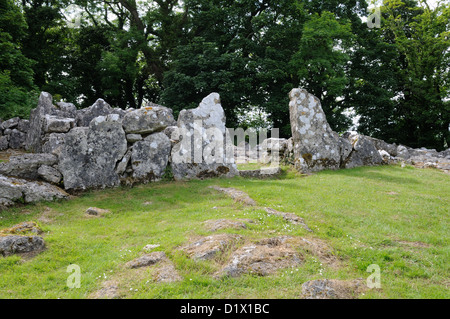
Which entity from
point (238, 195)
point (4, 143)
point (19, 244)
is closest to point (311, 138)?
point (238, 195)

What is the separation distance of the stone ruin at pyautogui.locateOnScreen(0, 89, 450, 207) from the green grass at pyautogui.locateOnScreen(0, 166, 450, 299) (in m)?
0.81

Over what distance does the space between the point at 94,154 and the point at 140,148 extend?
68.4 inches

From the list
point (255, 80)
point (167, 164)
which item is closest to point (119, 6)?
point (255, 80)

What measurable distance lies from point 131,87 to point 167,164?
24.4 m

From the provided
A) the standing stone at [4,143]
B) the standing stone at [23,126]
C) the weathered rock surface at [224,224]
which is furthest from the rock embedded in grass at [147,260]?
the standing stone at [23,126]

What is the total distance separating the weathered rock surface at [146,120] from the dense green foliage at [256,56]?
13761 mm

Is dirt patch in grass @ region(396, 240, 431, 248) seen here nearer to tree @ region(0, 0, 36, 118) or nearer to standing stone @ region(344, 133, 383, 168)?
standing stone @ region(344, 133, 383, 168)

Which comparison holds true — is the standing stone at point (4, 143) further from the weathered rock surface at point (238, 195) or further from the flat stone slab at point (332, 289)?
the flat stone slab at point (332, 289)

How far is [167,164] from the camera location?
13.5 m

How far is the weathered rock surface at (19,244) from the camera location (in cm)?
632

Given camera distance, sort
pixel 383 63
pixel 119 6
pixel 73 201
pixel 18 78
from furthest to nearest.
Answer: pixel 119 6, pixel 383 63, pixel 18 78, pixel 73 201

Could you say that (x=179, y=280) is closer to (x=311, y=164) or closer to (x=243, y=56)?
(x=311, y=164)

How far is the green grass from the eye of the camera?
5.05 metres
